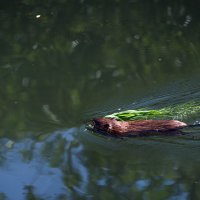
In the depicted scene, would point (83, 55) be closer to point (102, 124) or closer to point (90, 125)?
point (90, 125)

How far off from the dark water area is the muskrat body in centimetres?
6

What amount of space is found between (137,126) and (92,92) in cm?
95

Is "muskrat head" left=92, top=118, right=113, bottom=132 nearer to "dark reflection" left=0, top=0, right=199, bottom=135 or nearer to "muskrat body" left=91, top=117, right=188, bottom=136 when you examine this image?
"muskrat body" left=91, top=117, right=188, bottom=136

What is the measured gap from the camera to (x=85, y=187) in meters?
4.09

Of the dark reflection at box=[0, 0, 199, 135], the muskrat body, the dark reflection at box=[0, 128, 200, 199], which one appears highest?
the dark reflection at box=[0, 0, 199, 135]

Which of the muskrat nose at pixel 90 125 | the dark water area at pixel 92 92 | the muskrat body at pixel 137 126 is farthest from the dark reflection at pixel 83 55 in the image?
the muskrat body at pixel 137 126

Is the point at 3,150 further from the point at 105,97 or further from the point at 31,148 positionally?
the point at 105,97

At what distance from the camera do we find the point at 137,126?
441cm

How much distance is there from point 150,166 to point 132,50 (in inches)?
83.1

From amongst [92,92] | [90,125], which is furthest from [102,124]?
[92,92]

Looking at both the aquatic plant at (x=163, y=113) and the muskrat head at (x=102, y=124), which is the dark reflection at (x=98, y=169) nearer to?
the muskrat head at (x=102, y=124)

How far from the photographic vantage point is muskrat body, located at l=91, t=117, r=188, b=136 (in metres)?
4.35

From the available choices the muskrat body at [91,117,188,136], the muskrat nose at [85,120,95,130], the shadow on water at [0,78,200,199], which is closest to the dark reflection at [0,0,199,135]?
the muskrat nose at [85,120,95,130]

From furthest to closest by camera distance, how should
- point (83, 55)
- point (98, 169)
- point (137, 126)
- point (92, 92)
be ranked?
point (83, 55)
point (92, 92)
point (137, 126)
point (98, 169)
